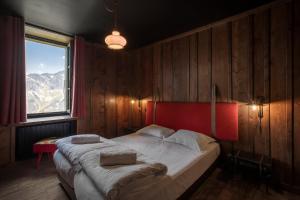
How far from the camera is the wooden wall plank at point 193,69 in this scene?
3516 millimetres

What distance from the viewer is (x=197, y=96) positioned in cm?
350

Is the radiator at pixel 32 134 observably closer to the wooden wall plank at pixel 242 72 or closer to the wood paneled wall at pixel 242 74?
the wood paneled wall at pixel 242 74

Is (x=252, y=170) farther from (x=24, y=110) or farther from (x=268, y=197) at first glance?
(x=24, y=110)

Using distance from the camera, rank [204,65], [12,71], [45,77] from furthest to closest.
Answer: [45,77]
[204,65]
[12,71]

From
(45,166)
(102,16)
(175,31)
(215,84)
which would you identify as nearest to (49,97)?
(45,166)

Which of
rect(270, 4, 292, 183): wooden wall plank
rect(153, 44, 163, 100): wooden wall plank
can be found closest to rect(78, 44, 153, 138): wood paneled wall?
rect(153, 44, 163, 100): wooden wall plank

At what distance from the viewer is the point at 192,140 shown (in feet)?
9.12

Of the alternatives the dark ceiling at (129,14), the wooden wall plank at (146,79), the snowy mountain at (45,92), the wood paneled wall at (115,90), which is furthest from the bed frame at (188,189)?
the dark ceiling at (129,14)

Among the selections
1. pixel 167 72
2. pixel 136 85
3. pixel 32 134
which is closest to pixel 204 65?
pixel 167 72

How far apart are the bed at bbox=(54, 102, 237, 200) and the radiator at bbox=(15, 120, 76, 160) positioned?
1.48m

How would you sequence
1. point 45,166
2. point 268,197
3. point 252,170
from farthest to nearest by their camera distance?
1. point 45,166
2. point 252,170
3. point 268,197

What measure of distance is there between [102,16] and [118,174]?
110 inches

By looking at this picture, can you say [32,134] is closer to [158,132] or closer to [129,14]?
[158,132]

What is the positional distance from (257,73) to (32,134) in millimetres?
4585
